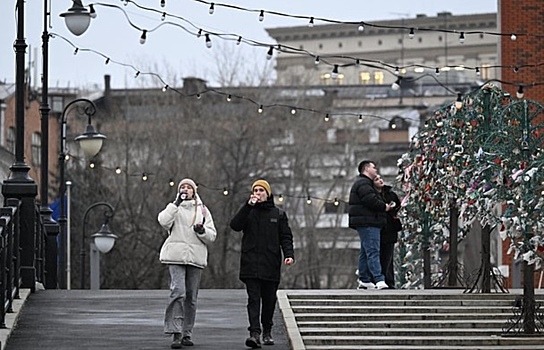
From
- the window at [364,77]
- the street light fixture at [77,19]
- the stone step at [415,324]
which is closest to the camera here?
the stone step at [415,324]

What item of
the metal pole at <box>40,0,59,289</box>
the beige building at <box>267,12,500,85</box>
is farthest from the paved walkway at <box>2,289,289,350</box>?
the beige building at <box>267,12,500,85</box>

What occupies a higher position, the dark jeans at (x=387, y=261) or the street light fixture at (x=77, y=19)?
the street light fixture at (x=77, y=19)

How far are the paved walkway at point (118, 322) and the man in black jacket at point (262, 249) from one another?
46 centimetres

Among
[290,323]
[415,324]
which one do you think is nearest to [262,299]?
[290,323]

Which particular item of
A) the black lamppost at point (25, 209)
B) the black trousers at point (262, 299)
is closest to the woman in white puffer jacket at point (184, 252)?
the black trousers at point (262, 299)

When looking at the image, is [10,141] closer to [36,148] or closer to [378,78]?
[36,148]

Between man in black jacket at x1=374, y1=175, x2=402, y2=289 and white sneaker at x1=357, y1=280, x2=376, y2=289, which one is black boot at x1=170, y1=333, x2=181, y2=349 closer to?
white sneaker at x1=357, y1=280, x2=376, y2=289

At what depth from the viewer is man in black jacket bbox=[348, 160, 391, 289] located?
2455 centimetres

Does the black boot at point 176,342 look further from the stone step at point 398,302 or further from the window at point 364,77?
the window at point 364,77

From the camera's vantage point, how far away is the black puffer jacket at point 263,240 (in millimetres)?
19109

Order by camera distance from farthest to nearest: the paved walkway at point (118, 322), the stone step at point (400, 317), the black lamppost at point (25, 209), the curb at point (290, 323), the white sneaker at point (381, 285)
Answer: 1. the white sneaker at point (381, 285)
2. the black lamppost at point (25, 209)
3. the stone step at point (400, 317)
4. the paved walkway at point (118, 322)
5. the curb at point (290, 323)

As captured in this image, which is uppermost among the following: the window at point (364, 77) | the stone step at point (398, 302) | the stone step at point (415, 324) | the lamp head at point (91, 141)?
the window at point (364, 77)

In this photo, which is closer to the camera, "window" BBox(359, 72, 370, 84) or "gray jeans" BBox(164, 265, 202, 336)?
"gray jeans" BBox(164, 265, 202, 336)

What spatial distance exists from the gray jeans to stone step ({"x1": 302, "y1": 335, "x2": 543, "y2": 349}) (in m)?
1.31
